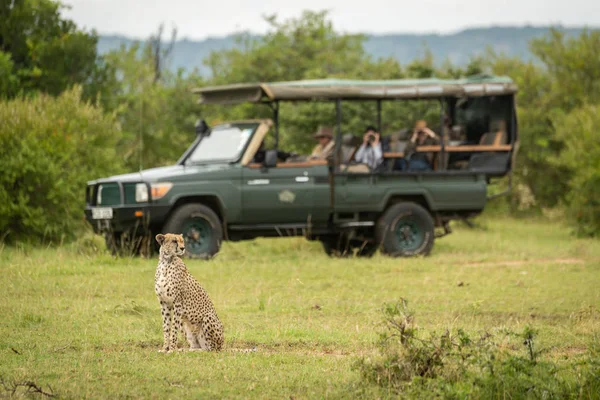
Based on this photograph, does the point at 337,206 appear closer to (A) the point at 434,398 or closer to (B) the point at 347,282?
(B) the point at 347,282

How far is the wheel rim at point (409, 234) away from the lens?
53.6ft

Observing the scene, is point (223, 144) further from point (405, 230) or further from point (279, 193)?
Result: point (405, 230)

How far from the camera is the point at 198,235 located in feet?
49.1

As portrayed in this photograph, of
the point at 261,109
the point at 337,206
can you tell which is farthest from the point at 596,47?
the point at 337,206

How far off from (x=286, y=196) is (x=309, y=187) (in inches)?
15.7

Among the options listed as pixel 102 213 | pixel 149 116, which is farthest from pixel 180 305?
pixel 149 116

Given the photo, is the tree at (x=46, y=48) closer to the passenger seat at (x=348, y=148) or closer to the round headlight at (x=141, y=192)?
the passenger seat at (x=348, y=148)

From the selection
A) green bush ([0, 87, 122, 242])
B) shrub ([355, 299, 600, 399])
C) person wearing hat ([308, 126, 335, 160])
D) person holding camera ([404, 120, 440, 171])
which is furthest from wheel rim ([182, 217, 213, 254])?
shrub ([355, 299, 600, 399])

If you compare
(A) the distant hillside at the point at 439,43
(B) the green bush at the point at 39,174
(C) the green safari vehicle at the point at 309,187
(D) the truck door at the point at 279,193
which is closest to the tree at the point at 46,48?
(B) the green bush at the point at 39,174

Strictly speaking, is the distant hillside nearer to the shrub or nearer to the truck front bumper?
the truck front bumper

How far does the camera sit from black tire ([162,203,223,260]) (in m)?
14.8

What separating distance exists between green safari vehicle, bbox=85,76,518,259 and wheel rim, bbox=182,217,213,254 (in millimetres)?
14

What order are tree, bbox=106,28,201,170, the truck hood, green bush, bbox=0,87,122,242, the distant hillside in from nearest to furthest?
the truck hood, green bush, bbox=0,87,122,242, tree, bbox=106,28,201,170, the distant hillside

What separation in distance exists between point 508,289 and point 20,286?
5679 mm
